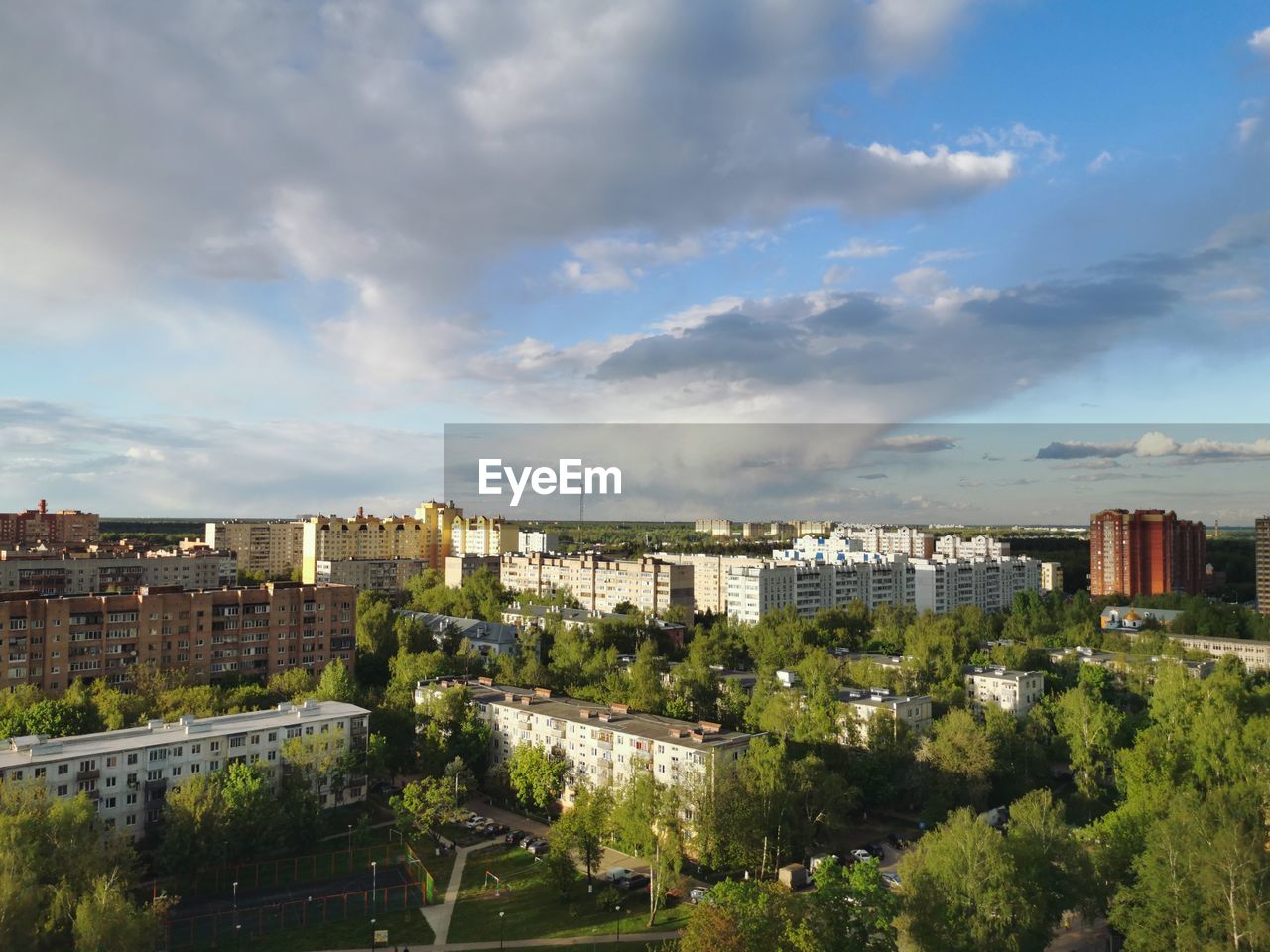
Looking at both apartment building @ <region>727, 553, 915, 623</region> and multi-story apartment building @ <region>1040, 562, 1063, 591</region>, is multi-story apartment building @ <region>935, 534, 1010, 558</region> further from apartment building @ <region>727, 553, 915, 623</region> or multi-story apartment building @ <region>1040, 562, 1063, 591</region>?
apartment building @ <region>727, 553, 915, 623</region>

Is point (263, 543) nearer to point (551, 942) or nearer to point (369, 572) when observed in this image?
point (369, 572)

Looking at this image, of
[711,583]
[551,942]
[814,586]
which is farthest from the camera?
[711,583]

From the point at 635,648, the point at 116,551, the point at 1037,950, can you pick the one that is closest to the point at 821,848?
the point at 1037,950

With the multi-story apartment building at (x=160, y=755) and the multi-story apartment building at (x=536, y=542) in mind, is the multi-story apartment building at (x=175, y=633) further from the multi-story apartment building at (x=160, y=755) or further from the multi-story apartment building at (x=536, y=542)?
the multi-story apartment building at (x=536, y=542)

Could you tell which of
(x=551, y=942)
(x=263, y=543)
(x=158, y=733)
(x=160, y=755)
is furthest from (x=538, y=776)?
(x=263, y=543)

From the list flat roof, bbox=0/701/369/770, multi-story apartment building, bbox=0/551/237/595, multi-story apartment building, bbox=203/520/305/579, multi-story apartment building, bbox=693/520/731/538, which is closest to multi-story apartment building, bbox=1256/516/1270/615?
flat roof, bbox=0/701/369/770

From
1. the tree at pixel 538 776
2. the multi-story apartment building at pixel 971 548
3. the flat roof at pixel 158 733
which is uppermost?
the multi-story apartment building at pixel 971 548

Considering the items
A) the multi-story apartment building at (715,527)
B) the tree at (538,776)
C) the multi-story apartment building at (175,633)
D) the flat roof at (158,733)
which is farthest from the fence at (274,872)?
the multi-story apartment building at (715,527)
